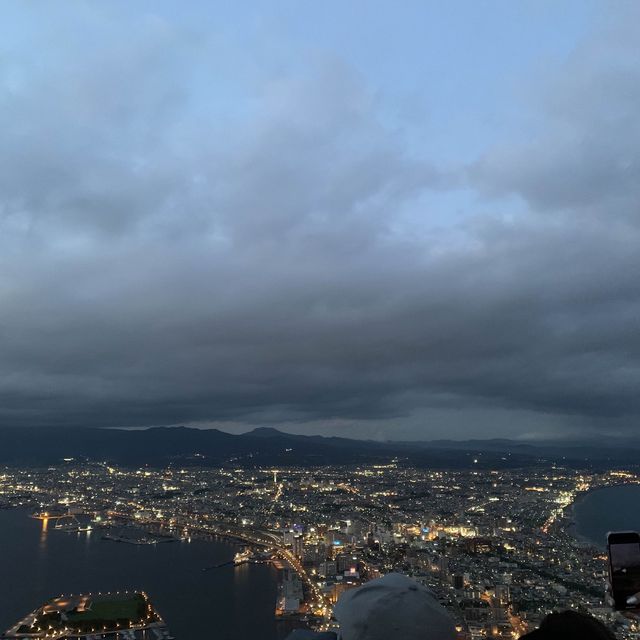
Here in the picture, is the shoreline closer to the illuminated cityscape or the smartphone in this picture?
the illuminated cityscape

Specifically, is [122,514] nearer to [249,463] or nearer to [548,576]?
[548,576]

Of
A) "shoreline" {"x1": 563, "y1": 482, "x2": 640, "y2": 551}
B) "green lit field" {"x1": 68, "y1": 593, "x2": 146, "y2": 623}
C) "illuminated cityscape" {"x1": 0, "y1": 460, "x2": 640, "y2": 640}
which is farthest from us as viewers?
"shoreline" {"x1": 563, "y1": 482, "x2": 640, "y2": 551}

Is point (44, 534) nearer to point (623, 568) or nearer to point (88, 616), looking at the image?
point (88, 616)

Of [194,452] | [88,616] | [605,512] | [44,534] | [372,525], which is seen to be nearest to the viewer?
[88,616]

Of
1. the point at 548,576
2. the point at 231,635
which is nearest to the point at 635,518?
the point at 548,576

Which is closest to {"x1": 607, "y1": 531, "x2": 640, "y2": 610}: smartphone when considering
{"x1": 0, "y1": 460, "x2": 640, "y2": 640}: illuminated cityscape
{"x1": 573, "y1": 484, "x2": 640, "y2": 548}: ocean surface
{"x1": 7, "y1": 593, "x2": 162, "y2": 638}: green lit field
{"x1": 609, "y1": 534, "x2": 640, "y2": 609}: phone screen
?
{"x1": 609, "y1": 534, "x2": 640, "y2": 609}: phone screen

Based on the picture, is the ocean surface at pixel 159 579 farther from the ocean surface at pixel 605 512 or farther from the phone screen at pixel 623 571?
the ocean surface at pixel 605 512

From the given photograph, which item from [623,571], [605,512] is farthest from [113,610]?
[605,512]
